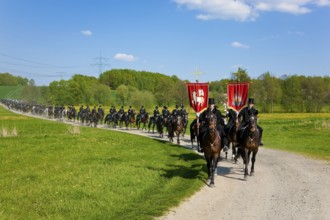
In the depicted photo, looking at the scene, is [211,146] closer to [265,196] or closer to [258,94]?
[265,196]

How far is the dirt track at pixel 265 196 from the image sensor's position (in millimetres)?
8125

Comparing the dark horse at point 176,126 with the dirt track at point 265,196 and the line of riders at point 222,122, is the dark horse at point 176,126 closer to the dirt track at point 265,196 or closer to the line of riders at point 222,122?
the line of riders at point 222,122

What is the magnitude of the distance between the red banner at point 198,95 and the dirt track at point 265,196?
2978 mm

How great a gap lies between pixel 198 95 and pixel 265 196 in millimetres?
6851

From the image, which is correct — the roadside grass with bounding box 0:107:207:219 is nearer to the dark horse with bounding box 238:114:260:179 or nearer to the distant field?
the dark horse with bounding box 238:114:260:179

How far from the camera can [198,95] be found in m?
15.5

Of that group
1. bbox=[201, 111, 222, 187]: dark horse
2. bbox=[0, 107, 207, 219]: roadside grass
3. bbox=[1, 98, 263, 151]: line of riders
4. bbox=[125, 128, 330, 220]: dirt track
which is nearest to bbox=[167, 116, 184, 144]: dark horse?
bbox=[1, 98, 263, 151]: line of riders

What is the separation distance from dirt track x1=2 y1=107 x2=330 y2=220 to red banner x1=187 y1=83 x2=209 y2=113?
2.98 meters

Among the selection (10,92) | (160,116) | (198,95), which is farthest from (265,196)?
(10,92)

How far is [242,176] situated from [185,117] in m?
12.5

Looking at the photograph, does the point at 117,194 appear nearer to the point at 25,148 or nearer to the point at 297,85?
the point at 25,148

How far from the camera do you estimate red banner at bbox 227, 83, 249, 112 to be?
15.5 metres

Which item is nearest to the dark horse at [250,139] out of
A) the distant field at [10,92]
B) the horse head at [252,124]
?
the horse head at [252,124]

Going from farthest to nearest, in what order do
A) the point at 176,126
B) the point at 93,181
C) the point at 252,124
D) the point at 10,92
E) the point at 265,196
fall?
the point at 10,92, the point at 176,126, the point at 252,124, the point at 93,181, the point at 265,196
